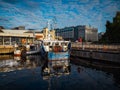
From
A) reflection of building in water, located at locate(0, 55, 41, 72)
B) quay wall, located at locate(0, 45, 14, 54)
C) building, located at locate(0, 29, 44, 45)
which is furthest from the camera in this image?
building, located at locate(0, 29, 44, 45)

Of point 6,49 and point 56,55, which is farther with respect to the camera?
point 6,49

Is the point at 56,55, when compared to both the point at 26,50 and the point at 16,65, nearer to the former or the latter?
the point at 16,65

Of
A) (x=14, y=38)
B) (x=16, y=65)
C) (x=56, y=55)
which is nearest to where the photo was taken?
(x=16, y=65)

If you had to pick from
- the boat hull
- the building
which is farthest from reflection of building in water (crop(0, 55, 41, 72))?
the building

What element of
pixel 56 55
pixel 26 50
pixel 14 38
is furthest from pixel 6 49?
pixel 56 55

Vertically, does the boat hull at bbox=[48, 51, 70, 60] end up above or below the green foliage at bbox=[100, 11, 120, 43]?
below

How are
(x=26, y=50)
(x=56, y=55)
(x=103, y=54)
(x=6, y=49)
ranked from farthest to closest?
(x=6, y=49)
(x=26, y=50)
(x=103, y=54)
(x=56, y=55)

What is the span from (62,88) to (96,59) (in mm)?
24637

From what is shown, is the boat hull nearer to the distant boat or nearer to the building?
the distant boat

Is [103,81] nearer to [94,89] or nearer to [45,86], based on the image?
[94,89]

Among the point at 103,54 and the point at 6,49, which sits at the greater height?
the point at 6,49

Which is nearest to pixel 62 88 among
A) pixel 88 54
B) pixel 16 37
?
pixel 88 54

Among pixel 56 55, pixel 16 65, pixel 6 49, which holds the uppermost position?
pixel 6 49

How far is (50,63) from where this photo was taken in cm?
3666
